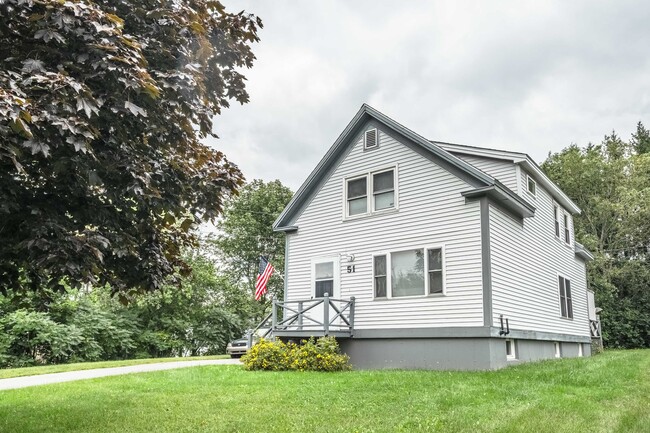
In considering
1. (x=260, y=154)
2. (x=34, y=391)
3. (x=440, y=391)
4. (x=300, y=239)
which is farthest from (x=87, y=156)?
(x=260, y=154)

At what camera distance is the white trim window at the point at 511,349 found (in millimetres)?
13423

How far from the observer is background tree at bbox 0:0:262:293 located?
4.22 m

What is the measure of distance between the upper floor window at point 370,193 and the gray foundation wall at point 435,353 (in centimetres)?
366

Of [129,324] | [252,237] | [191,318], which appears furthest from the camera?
[252,237]

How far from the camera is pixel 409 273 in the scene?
13586 millimetres

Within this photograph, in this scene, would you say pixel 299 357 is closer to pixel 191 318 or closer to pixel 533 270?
pixel 533 270

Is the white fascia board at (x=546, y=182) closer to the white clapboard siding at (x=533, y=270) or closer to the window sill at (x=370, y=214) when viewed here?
the white clapboard siding at (x=533, y=270)

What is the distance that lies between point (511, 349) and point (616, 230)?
21.5m

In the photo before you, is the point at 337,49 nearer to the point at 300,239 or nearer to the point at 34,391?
the point at 300,239

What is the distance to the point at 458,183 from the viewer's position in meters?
13.2

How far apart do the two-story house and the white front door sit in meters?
0.03

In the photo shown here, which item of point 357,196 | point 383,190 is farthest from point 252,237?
point 383,190

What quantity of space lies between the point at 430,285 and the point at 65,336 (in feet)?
48.6

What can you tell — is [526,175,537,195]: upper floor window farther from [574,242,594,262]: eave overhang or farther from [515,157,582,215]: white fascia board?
[574,242,594,262]: eave overhang
